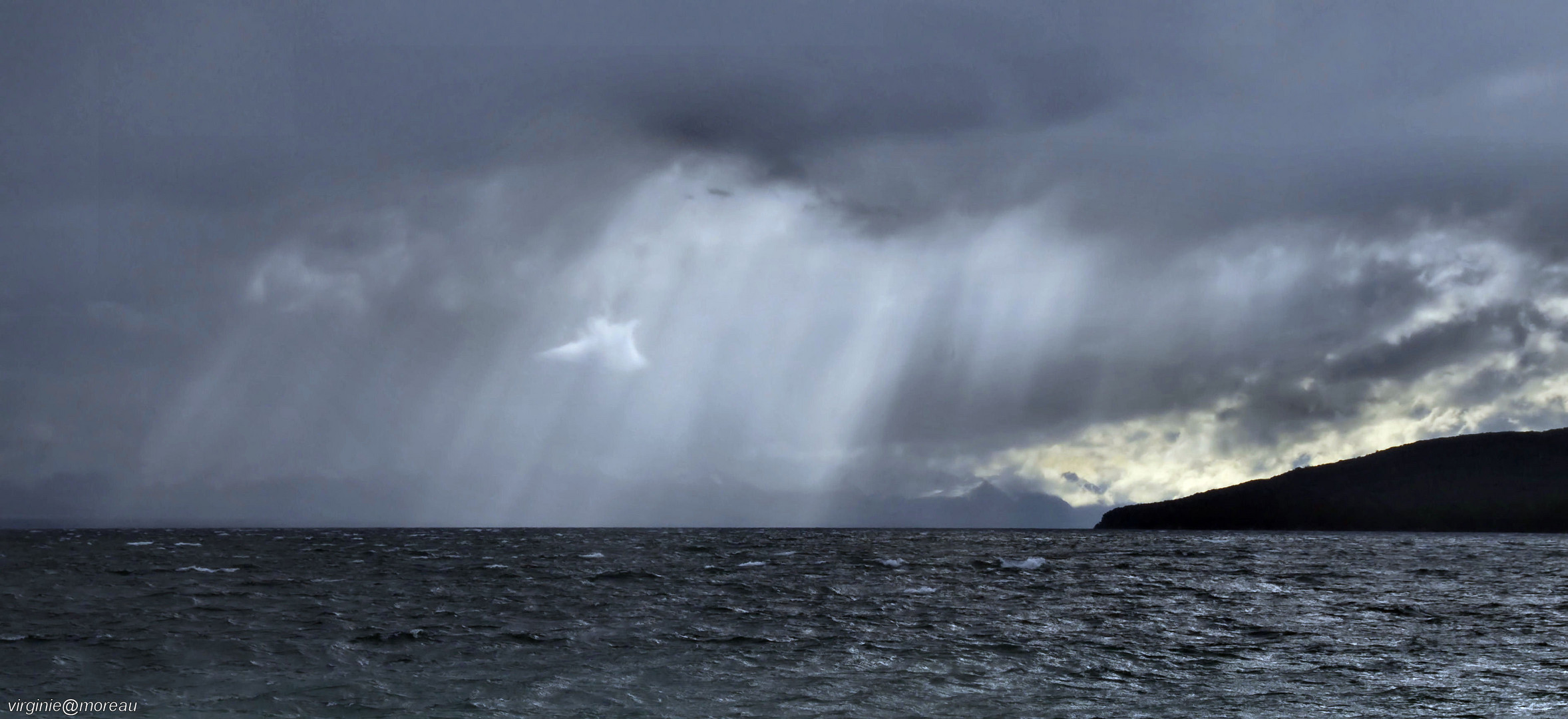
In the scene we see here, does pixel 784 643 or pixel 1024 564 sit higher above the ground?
pixel 784 643

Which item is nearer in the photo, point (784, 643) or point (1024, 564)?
point (784, 643)

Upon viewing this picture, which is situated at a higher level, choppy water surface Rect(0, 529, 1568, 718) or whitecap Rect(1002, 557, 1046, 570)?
choppy water surface Rect(0, 529, 1568, 718)

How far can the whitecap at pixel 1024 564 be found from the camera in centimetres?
6222

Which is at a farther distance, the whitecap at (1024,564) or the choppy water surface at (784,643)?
the whitecap at (1024,564)

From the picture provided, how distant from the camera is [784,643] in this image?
26.3 meters

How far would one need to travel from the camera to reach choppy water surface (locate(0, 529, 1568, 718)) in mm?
18969

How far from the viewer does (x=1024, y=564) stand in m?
66.6

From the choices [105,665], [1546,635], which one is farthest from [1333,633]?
[105,665]

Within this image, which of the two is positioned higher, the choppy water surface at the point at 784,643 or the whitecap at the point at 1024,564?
the choppy water surface at the point at 784,643

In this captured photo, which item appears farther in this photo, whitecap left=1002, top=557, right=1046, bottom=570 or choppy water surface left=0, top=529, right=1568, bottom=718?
whitecap left=1002, top=557, right=1046, bottom=570

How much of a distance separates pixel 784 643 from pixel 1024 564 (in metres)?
44.2

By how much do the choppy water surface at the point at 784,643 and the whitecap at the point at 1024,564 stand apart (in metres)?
8.55

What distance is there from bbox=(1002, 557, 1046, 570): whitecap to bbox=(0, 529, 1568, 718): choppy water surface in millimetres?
8554

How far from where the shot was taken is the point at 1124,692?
19859mm
